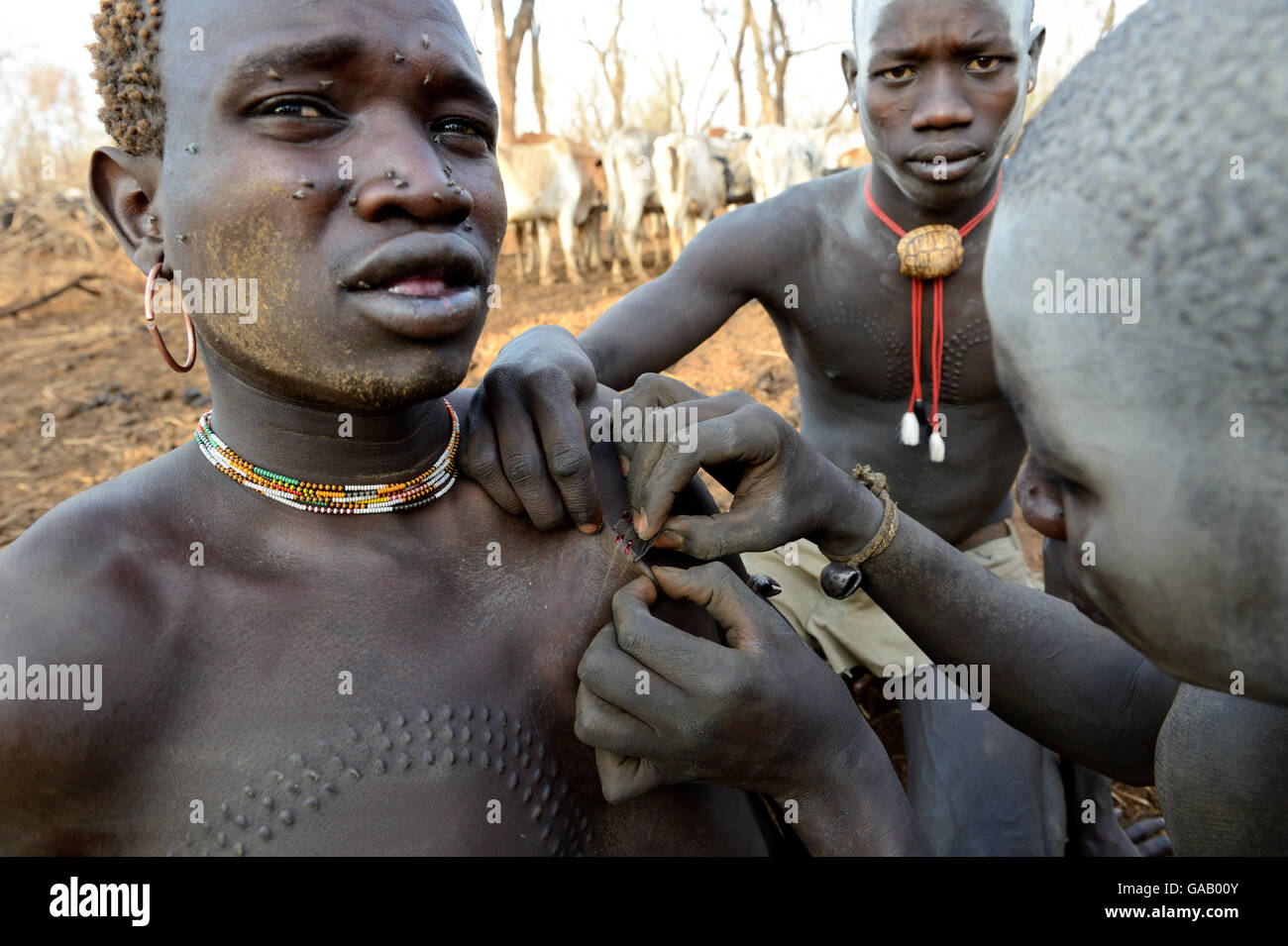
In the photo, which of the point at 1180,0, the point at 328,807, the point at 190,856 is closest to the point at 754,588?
the point at 328,807

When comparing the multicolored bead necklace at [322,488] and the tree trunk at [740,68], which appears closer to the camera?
the multicolored bead necklace at [322,488]

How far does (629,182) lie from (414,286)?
1333 cm

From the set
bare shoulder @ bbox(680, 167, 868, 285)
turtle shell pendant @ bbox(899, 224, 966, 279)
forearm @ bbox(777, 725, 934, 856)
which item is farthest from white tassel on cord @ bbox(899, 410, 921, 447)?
Answer: forearm @ bbox(777, 725, 934, 856)

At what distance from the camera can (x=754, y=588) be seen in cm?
196

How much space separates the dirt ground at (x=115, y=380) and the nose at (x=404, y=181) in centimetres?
295

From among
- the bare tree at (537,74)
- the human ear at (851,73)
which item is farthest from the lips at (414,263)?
the bare tree at (537,74)

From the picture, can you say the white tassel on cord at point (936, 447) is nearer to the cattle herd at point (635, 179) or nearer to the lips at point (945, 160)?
the lips at point (945, 160)

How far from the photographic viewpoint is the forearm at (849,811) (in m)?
1.59

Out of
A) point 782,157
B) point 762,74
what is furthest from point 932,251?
point 762,74

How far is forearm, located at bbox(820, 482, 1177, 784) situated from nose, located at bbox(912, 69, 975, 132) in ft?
4.39

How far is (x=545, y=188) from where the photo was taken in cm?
1433

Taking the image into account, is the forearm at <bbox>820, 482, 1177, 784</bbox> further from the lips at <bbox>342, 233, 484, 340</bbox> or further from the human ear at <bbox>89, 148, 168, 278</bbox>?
the human ear at <bbox>89, 148, 168, 278</bbox>

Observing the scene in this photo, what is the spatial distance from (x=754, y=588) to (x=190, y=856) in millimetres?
1101

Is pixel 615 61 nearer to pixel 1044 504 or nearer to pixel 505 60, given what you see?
pixel 505 60
